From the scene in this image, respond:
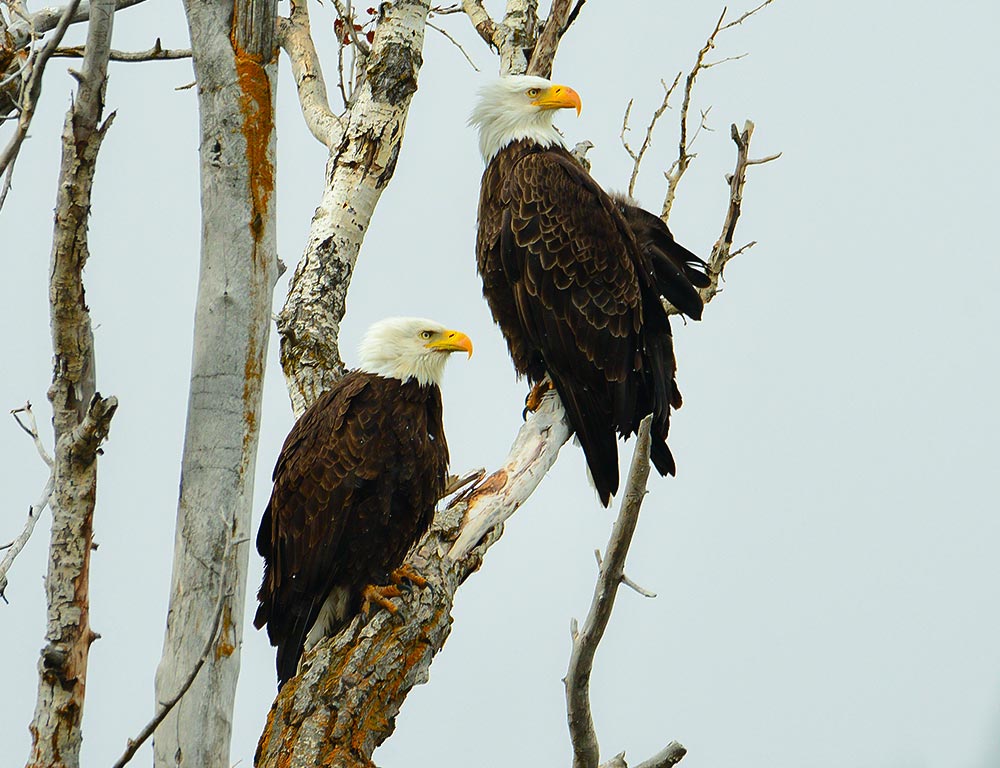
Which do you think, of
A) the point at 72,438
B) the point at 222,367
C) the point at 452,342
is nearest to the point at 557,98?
the point at 452,342

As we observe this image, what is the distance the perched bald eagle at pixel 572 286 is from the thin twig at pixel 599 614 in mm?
2040

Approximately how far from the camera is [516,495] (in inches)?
169

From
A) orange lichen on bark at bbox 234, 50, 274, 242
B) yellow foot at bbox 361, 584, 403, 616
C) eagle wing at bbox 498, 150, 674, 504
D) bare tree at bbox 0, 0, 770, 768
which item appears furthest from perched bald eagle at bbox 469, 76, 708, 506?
orange lichen on bark at bbox 234, 50, 274, 242

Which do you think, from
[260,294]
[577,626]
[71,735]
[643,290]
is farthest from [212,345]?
[643,290]

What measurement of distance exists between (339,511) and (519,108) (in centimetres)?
239

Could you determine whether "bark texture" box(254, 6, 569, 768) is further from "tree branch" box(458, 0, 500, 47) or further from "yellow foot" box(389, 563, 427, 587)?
"tree branch" box(458, 0, 500, 47)

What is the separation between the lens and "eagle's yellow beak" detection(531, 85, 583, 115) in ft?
18.2

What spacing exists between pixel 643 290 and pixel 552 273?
1.83 ft

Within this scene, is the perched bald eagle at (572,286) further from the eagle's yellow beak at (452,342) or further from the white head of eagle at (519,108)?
the eagle's yellow beak at (452,342)

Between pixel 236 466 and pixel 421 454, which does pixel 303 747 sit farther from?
pixel 421 454

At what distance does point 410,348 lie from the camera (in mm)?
4629

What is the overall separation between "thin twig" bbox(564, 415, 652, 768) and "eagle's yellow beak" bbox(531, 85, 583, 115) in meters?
2.85

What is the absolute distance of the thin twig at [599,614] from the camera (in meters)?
3.04

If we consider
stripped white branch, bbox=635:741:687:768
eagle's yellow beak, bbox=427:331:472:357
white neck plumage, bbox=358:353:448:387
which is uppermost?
eagle's yellow beak, bbox=427:331:472:357
